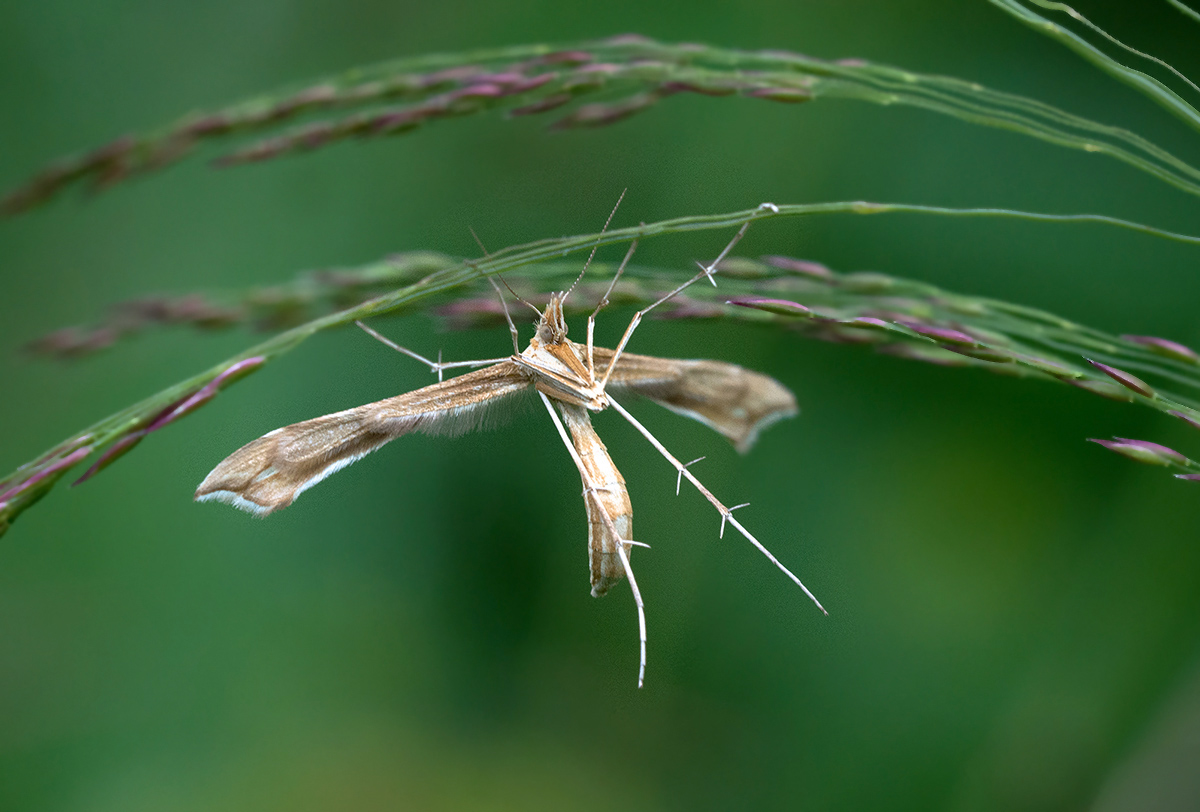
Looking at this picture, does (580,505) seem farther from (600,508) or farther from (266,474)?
(266,474)

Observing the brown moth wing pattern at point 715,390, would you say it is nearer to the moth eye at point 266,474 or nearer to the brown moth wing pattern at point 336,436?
the brown moth wing pattern at point 336,436

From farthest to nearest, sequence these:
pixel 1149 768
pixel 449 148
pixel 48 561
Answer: pixel 449 148 < pixel 48 561 < pixel 1149 768

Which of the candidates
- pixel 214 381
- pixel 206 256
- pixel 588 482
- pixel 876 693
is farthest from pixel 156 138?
pixel 876 693

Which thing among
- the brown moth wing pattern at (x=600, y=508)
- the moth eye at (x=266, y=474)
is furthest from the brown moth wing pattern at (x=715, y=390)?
the moth eye at (x=266, y=474)

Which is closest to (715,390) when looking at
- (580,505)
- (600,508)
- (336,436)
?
(600,508)

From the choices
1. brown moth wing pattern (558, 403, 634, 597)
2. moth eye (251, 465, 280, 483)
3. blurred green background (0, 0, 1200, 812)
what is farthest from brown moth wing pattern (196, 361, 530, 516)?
blurred green background (0, 0, 1200, 812)

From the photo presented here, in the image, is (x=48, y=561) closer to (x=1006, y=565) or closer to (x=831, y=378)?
(x=831, y=378)
